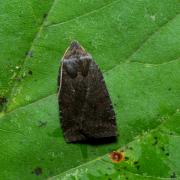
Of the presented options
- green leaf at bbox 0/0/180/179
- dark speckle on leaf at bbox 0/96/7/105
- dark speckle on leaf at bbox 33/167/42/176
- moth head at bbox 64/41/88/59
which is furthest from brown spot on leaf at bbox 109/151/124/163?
dark speckle on leaf at bbox 0/96/7/105

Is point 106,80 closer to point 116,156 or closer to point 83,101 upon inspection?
point 83,101

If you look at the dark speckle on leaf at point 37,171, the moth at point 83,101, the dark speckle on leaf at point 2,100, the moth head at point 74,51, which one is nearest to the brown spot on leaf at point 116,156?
the moth at point 83,101

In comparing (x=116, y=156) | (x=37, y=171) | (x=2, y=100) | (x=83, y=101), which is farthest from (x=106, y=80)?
(x=37, y=171)

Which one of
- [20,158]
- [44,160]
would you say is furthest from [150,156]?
[20,158]

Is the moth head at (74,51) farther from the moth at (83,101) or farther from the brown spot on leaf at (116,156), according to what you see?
the brown spot on leaf at (116,156)

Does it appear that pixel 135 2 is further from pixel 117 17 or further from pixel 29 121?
pixel 29 121

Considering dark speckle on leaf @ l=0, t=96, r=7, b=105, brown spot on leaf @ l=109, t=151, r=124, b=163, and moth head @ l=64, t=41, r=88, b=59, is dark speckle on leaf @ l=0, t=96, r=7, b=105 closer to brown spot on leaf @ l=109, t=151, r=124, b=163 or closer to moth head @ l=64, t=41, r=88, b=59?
moth head @ l=64, t=41, r=88, b=59
